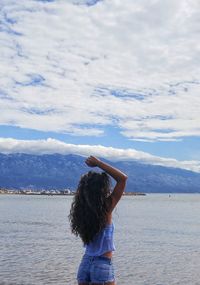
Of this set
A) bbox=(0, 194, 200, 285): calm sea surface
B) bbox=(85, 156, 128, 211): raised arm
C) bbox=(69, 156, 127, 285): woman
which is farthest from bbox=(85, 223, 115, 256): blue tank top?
bbox=(0, 194, 200, 285): calm sea surface

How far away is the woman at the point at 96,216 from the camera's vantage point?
677 cm

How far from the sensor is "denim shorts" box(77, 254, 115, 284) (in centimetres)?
667

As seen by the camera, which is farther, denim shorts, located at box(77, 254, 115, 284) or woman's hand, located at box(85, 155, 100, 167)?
woman's hand, located at box(85, 155, 100, 167)

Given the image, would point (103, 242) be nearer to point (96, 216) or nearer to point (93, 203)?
point (96, 216)

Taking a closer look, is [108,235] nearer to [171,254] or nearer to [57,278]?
[57,278]

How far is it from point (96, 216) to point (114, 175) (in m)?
0.60

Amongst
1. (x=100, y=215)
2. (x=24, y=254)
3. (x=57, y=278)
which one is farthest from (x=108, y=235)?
(x=24, y=254)

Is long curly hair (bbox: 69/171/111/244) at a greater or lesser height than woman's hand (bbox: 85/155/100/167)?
lesser

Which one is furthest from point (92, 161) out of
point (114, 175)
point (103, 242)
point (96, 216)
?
point (103, 242)

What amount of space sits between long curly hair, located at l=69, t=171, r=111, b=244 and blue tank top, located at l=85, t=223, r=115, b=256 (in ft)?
0.20

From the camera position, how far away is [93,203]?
22.5ft

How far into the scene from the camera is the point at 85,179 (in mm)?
6871

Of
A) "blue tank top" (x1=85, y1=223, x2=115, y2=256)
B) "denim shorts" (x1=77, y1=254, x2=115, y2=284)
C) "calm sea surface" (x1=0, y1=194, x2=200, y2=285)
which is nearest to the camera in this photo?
"denim shorts" (x1=77, y1=254, x2=115, y2=284)

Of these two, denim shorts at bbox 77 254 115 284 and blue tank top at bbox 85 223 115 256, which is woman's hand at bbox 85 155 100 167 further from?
denim shorts at bbox 77 254 115 284
